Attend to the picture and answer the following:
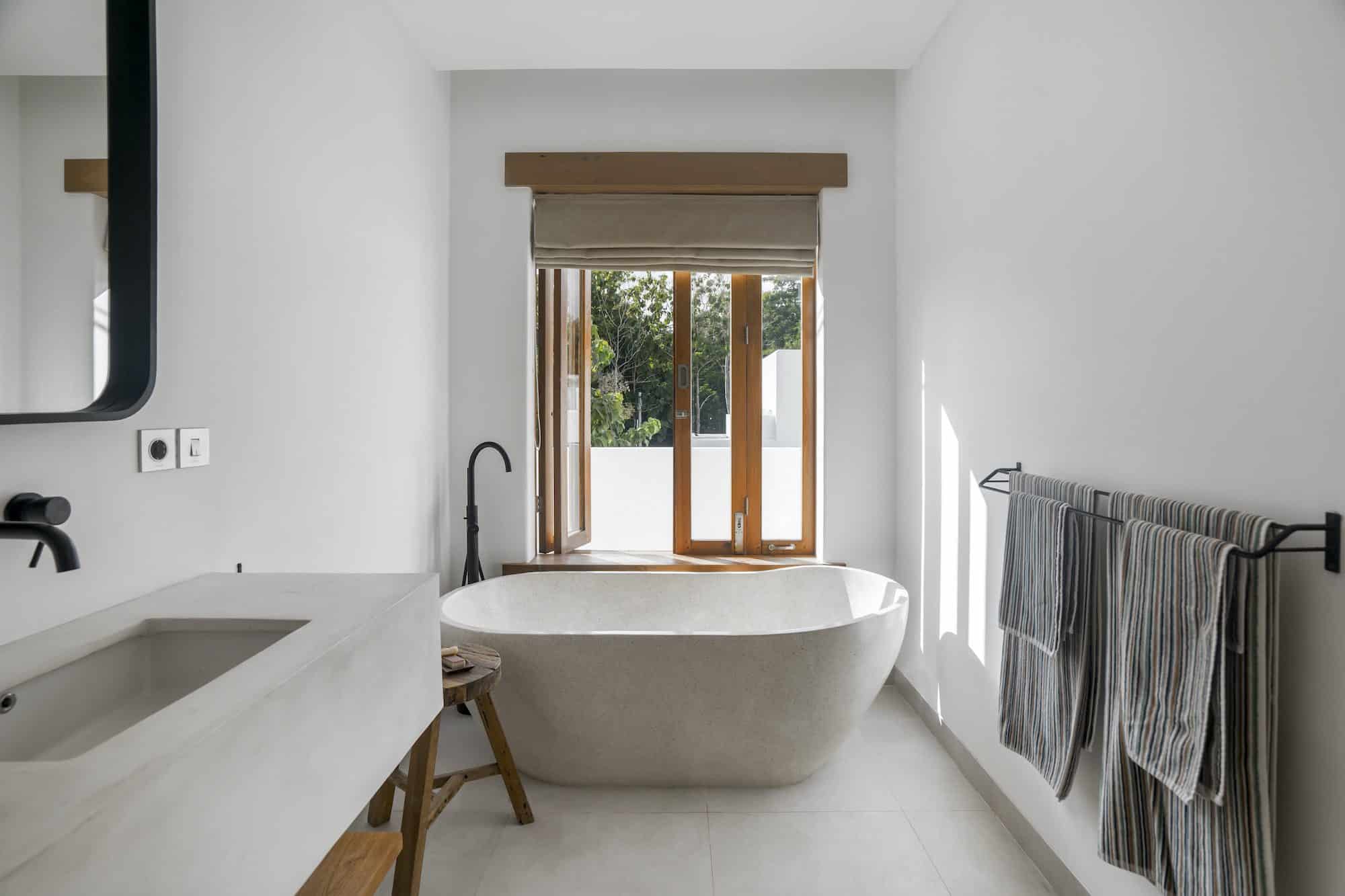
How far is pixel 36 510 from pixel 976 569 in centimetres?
232

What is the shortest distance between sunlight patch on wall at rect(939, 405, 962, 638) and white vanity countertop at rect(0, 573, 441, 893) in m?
1.81

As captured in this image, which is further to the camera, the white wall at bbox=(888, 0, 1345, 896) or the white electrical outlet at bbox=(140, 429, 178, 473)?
the white electrical outlet at bbox=(140, 429, 178, 473)

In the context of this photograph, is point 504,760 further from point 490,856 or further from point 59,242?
point 59,242

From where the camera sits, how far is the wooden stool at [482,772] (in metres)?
1.93

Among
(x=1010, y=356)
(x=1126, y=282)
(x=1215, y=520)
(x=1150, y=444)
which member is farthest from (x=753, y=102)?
(x=1215, y=520)

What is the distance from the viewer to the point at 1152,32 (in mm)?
1506

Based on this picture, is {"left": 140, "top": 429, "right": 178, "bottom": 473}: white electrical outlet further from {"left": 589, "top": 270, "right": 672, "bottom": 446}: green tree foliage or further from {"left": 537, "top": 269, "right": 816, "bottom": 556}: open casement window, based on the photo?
{"left": 589, "top": 270, "right": 672, "bottom": 446}: green tree foliage

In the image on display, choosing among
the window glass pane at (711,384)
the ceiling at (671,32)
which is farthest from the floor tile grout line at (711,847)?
the ceiling at (671,32)

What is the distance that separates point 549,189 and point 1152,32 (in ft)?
7.43

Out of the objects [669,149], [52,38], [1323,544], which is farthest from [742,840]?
[669,149]

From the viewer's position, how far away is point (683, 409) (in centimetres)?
338

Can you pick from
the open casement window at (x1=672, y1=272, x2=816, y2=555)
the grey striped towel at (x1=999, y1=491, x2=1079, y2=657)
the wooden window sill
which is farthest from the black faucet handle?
the open casement window at (x1=672, y1=272, x2=816, y2=555)

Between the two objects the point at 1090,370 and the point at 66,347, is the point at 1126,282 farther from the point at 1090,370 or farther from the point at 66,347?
the point at 66,347

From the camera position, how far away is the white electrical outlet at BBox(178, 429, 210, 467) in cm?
151
